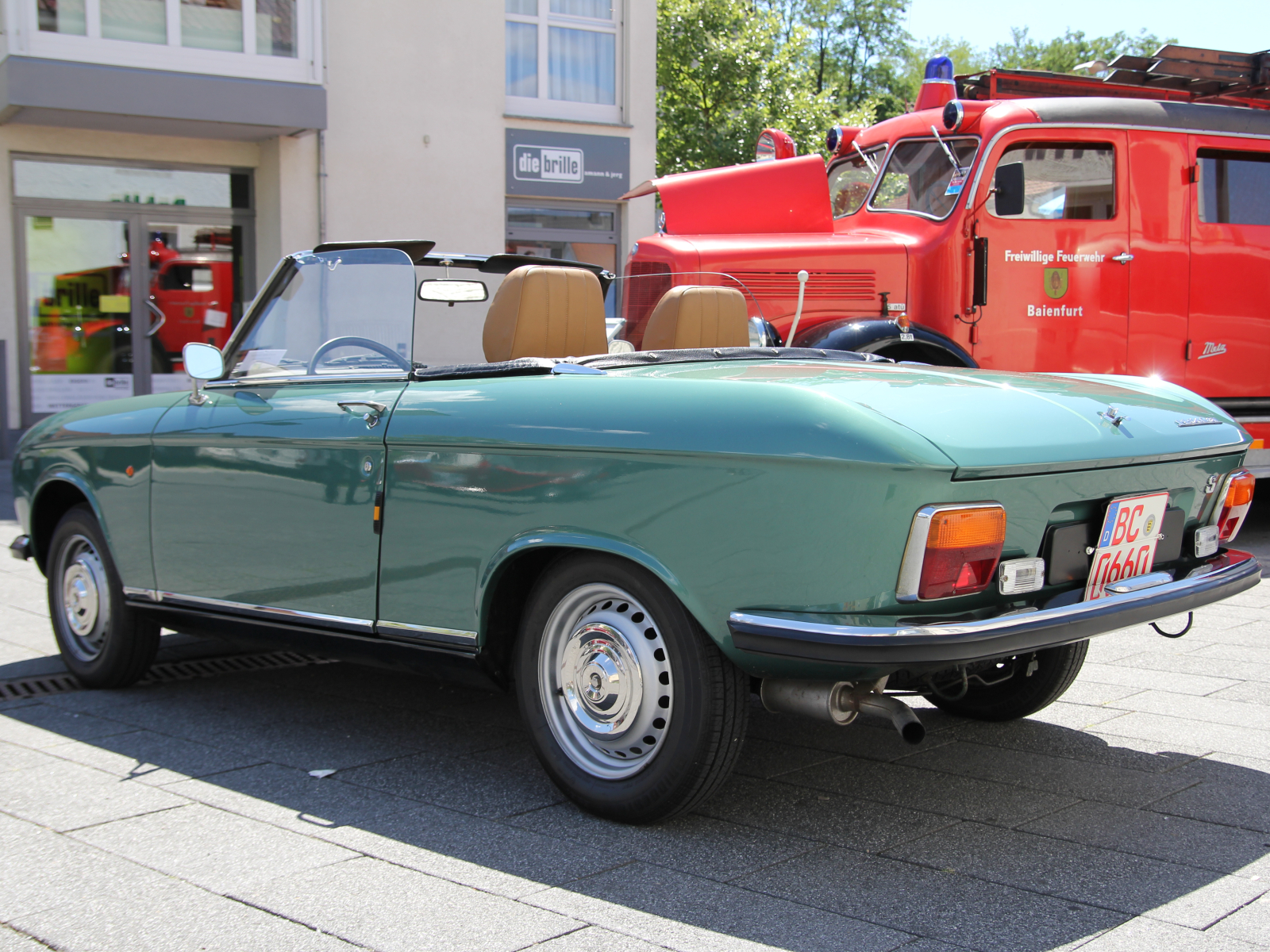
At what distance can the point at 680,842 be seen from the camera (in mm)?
3297

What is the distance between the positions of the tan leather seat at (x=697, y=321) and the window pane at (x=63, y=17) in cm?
1122

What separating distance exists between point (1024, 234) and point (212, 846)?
6.53 m

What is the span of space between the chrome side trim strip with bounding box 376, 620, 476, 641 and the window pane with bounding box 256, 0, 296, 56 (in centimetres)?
1212

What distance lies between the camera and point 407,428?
3801 millimetres

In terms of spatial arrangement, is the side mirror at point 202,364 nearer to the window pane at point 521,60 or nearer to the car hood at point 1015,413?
the car hood at point 1015,413

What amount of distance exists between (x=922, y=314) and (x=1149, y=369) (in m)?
Answer: 1.74

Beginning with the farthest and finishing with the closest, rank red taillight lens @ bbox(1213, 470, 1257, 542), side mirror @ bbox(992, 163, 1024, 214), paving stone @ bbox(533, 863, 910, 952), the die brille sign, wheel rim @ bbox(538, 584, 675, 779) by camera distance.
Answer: the die brille sign, side mirror @ bbox(992, 163, 1024, 214), red taillight lens @ bbox(1213, 470, 1257, 542), wheel rim @ bbox(538, 584, 675, 779), paving stone @ bbox(533, 863, 910, 952)

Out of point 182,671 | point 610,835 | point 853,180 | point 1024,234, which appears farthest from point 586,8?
point 610,835

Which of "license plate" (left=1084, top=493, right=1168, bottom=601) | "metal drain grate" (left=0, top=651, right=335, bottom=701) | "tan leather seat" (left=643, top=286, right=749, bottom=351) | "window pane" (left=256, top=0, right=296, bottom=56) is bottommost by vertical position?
"metal drain grate" (left=0, top=651, right=335, bottom=701)

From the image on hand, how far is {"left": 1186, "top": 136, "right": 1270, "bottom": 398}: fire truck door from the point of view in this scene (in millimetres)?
8703

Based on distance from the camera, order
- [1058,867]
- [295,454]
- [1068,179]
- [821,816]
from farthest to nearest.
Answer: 1. [1068,179]
2. [295,454]
3. [821,816]
4. [1058,867]

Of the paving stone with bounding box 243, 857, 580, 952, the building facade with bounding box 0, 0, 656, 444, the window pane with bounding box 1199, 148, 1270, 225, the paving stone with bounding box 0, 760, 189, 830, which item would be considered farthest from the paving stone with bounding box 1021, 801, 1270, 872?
the building facade with bounding box 0, 0, 656, 444

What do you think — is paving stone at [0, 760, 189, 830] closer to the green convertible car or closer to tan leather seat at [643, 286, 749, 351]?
the green convertible car

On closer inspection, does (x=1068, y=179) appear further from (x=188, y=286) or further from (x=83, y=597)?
(x=188, y=286)
